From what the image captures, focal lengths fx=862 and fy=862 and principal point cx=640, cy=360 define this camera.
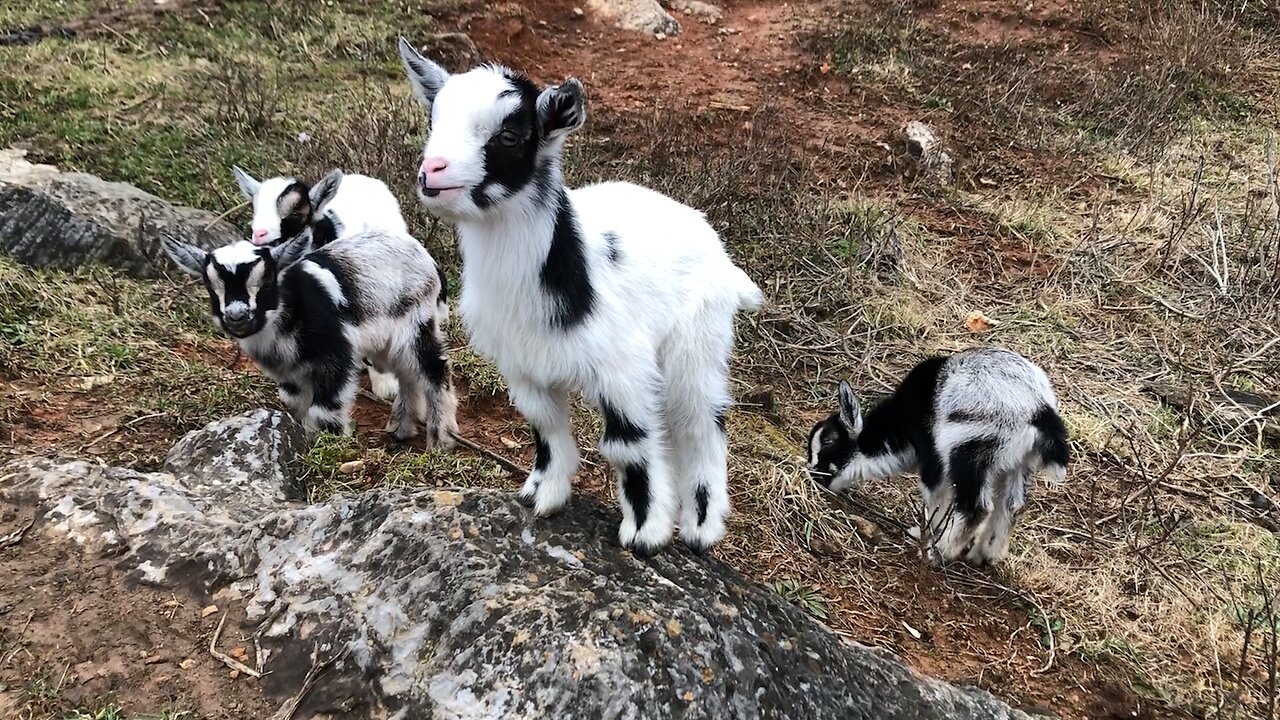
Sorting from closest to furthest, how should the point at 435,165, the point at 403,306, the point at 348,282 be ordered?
the point at 435,165 → the point at 348,282 → the point at 403,306

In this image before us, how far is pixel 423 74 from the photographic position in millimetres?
2682

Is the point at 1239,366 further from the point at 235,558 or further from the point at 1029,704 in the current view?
the point at 235,558

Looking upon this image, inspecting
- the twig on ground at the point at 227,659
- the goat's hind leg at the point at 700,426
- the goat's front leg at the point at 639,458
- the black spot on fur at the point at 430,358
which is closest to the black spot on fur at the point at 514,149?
the goat's front leg at the point at 639,458

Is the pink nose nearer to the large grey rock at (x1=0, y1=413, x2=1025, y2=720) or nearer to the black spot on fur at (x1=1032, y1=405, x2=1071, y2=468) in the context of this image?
the large grey rock at (x1=0, y1=413, x2=1025, y2=720)

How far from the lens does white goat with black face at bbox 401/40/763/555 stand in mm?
2457

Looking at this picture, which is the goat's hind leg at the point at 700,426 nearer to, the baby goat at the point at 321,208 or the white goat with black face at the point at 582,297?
the white goat with black face at the point at 582,297

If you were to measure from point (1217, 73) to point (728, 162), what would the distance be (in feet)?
22.5

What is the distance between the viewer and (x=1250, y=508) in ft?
16.4

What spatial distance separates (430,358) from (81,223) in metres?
2.55

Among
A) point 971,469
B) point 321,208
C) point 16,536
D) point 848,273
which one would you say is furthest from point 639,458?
point 848,273

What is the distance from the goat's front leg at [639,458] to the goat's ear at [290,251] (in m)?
2.46

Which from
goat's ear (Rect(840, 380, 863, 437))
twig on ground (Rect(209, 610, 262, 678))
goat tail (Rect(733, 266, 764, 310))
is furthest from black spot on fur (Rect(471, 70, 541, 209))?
goat's ear (Rect(840, 380, 863, 437))

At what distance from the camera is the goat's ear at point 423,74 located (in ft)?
8.66

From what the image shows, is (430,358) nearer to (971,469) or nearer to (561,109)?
(561,109)
